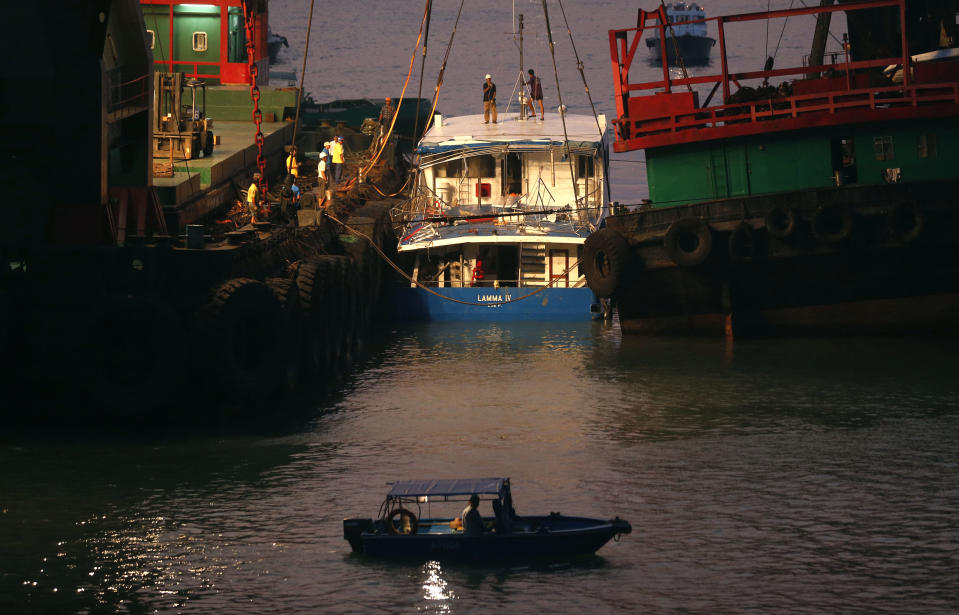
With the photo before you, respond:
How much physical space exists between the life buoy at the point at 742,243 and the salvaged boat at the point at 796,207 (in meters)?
0.03

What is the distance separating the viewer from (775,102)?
35469 millimetres

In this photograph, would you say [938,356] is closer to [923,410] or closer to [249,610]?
[923,410]

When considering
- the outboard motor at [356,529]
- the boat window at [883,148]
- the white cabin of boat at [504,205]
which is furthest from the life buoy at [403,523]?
the white cabin of boat at [504,205]

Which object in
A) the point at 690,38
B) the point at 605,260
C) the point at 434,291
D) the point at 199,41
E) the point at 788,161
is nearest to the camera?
the point at 788,161

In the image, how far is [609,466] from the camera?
26.2 m

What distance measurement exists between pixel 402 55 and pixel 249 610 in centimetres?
13485

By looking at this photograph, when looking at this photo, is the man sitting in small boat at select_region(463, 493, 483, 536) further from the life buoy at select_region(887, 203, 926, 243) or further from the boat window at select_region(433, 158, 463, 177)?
the boat window at select_region(433, 158, 463, 177)

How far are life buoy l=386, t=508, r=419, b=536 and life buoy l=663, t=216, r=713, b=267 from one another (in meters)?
15.9

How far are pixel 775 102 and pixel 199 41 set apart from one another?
74.1 feet

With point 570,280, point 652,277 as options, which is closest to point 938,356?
point 652,277

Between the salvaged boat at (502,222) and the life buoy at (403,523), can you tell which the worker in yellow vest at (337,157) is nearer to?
the salvaged boat at (502,222)

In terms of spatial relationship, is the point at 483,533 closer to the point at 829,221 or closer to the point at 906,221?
the point at 829,221

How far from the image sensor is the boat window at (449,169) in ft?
145

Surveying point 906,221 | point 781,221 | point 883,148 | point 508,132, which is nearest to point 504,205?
point 508,132
